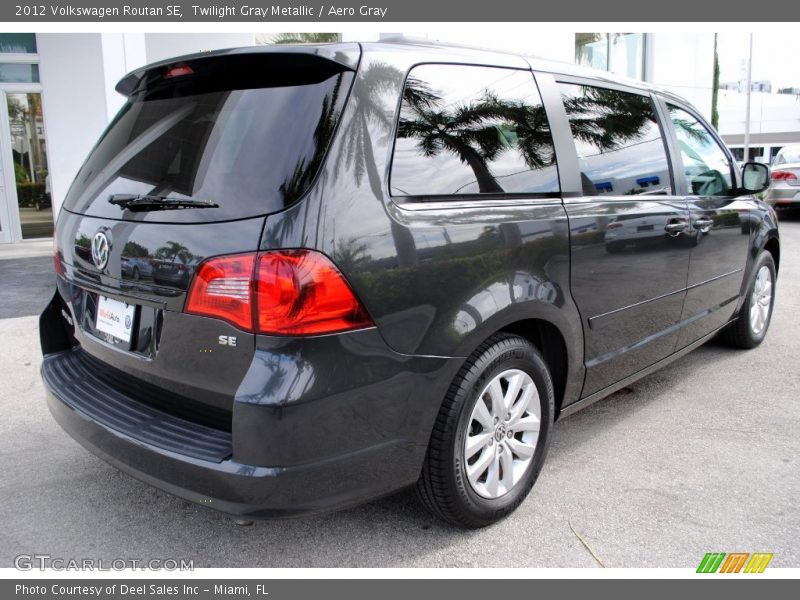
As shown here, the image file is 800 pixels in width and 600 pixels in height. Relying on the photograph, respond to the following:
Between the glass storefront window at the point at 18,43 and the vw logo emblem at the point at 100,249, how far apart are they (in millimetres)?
10861

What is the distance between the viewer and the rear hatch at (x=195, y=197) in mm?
2025

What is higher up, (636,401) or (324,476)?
(324,476)

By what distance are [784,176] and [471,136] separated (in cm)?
1364

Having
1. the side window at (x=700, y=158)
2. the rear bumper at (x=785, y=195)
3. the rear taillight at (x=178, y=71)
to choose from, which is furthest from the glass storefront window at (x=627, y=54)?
the rear taillight at (x=178, y=71)

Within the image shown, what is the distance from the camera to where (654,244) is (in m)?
3.37

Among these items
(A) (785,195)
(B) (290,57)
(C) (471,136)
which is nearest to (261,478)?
(B) (290,57)

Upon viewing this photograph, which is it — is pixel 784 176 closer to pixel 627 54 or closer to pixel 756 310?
pixel 627 54

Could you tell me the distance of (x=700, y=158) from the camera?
415cm

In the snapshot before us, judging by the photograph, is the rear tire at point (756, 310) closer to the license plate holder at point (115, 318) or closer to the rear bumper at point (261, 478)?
the rear bumper at point (261, 478)

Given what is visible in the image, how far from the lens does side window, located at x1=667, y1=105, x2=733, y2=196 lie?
3.94 m

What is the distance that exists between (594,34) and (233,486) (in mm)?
15695

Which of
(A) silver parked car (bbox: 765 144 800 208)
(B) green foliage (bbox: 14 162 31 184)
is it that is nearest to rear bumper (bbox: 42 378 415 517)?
(B) green foliage (bbox: 14 162 31 184)

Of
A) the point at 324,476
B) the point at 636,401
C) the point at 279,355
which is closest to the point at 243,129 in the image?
the point at 279,355

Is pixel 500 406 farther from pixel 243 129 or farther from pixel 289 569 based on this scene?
pixel 243 129
